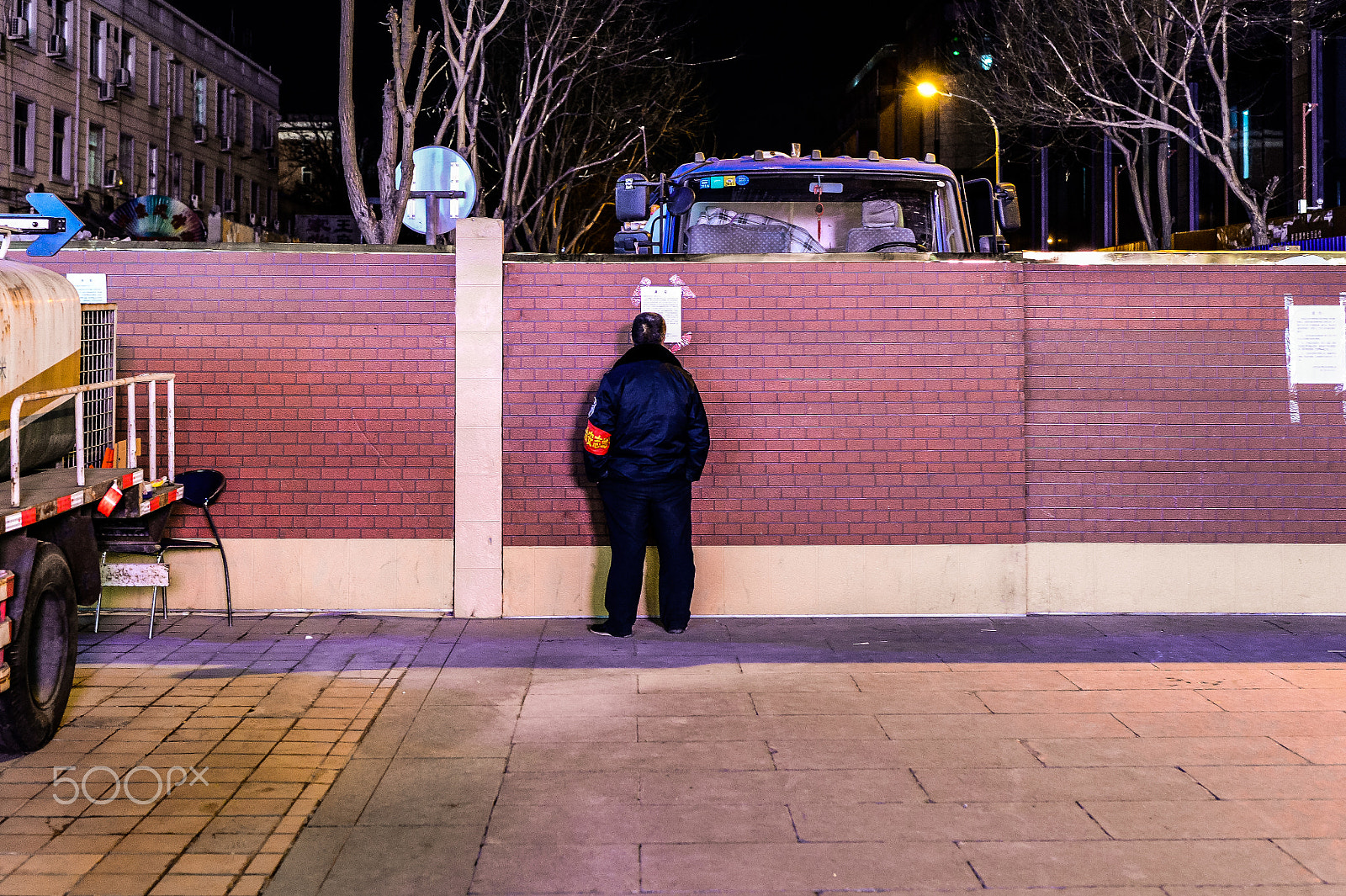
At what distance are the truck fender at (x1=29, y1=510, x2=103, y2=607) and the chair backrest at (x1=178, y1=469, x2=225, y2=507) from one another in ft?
6.62

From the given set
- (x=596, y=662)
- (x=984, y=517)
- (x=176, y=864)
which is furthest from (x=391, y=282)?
(x=176, y=864)

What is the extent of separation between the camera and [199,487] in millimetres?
8461

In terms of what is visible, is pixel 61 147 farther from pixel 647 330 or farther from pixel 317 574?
pixel 647 330

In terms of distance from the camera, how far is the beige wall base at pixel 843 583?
891 cm

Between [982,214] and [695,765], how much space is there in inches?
272

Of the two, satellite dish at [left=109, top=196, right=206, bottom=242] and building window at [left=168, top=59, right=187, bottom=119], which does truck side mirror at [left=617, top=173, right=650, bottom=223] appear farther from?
building window at [left=168, top=59, right=187, bottom=119]

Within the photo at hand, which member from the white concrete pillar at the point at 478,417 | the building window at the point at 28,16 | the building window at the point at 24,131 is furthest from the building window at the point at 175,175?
the white concrete pillar at the point at 478,417

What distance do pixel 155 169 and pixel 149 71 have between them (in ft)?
10.1

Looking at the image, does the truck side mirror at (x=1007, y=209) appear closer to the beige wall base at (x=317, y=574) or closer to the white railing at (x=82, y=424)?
the beige wall base at (x=317, y=574)

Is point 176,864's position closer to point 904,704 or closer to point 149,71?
point 904,704

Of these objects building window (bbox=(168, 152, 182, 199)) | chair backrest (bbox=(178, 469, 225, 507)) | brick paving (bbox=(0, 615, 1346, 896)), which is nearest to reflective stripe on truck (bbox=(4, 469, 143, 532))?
brick paving (bbox=(0, 615, 1346, 896))

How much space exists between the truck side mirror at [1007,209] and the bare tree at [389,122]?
19.1 feet

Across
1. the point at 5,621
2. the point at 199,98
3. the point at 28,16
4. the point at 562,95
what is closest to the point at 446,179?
the point at 5,621

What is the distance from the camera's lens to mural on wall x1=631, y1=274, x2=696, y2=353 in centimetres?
877
